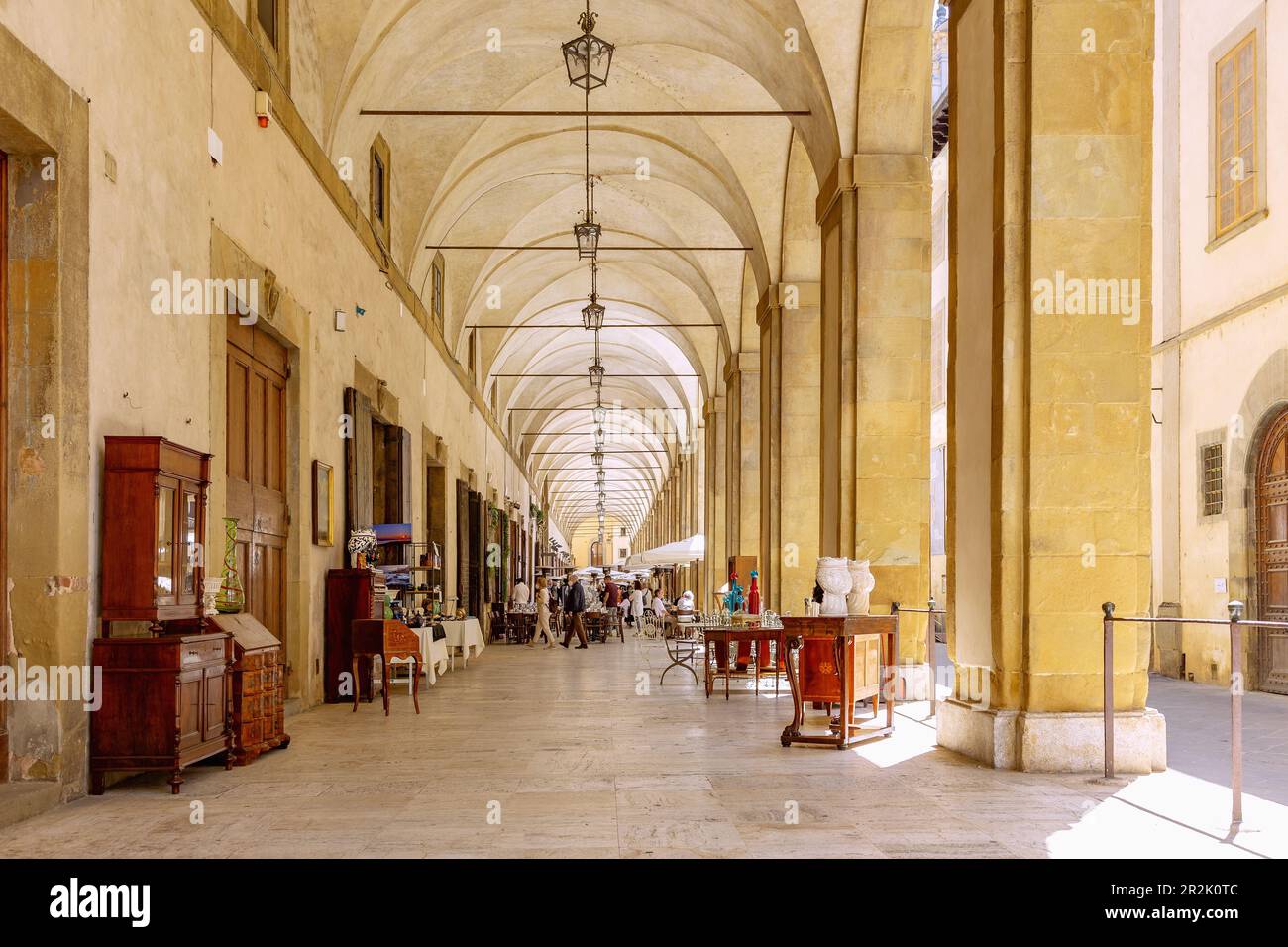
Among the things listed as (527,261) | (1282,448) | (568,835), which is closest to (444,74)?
(527,261)

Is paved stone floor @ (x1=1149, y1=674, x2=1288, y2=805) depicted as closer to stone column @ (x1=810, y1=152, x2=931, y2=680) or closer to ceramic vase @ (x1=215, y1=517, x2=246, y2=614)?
stone column @ (x1=810, y1=152, x2=931, y2=680)

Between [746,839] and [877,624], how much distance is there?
142 inches

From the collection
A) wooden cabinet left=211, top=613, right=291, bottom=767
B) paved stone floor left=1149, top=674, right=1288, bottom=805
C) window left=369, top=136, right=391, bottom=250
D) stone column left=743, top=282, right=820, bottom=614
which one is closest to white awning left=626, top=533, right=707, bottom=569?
stone column left=743, top=282, right=820, bottom=614

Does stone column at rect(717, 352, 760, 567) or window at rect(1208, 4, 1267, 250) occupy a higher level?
window at rect(1208, 4, 1267, 250)

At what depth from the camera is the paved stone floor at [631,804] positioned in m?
4.77

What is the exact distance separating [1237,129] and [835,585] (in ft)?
28.7

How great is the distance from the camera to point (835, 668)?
8.21m

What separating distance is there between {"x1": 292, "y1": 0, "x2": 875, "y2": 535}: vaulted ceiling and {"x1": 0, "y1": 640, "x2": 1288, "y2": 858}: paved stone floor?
6.23 metres

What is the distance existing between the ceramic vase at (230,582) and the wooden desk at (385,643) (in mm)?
1956

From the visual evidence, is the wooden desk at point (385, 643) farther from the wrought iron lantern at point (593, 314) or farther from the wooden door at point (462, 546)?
the wooden door at point (462, 546)

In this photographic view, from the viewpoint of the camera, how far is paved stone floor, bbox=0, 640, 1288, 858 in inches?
188

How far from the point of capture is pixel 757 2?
11.9 m

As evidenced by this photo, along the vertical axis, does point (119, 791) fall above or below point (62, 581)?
below

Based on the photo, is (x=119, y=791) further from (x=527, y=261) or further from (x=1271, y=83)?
(x=527, y=261)
